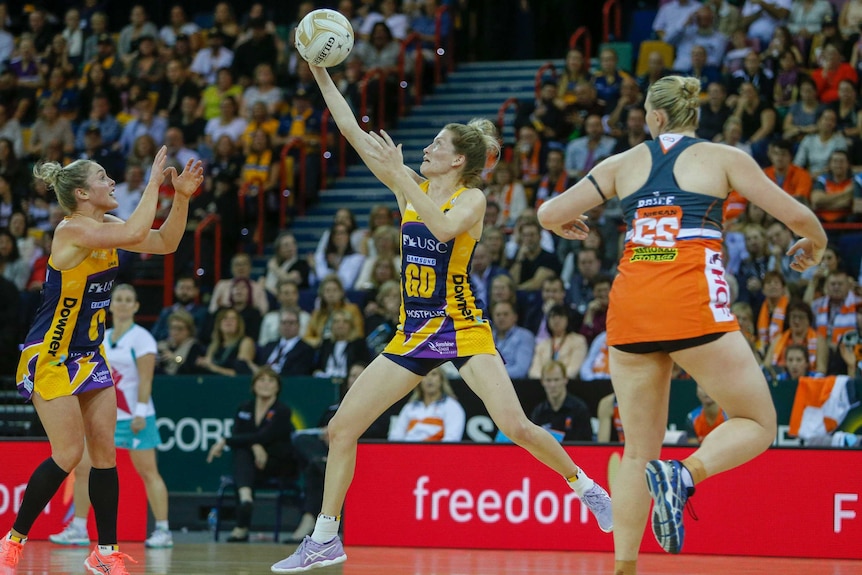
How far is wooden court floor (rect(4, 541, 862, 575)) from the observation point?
762cm

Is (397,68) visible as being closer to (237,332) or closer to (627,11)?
(627,11)

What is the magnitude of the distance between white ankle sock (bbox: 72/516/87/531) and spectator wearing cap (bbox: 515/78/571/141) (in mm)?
8206

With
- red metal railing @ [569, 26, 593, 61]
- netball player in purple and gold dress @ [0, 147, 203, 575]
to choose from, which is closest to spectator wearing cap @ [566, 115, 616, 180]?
red metal railing @ [569, 26, 593, 61]

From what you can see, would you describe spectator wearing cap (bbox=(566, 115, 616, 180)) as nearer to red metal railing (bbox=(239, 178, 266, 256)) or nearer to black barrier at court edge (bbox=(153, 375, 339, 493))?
red metal railing (bbox=(239, 178, 266, 256))

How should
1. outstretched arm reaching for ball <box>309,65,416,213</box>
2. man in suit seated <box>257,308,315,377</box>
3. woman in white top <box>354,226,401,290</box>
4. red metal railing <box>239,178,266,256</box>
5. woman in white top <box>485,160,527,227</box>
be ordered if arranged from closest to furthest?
outstretched arm reaching for ball <box>309,65,416,213</box>
man in suit seated <box>257,308,315,377</box>
woman in white top <box>354,226,401,290</box>
woman in white top <box>485,160,527,227</box>
red metal railing <box>239,178,266,256</box>

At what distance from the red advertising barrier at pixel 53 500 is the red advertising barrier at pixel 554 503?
5.67 ft

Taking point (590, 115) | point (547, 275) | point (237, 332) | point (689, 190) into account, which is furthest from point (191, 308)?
point (689, 190)

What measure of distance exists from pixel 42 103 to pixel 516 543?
41.9ft

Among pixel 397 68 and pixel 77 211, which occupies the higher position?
pixel 397 68

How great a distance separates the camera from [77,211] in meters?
6.76

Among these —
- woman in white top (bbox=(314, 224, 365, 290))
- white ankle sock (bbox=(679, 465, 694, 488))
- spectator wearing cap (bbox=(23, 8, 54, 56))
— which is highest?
spectator wearing cap (bbox=(23, 8, 54, 56))

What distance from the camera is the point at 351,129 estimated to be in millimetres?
6465

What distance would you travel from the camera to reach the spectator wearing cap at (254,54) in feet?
60.9

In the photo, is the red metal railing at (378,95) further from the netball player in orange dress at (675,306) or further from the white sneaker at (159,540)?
the netball player in orange dress at (675,306)
